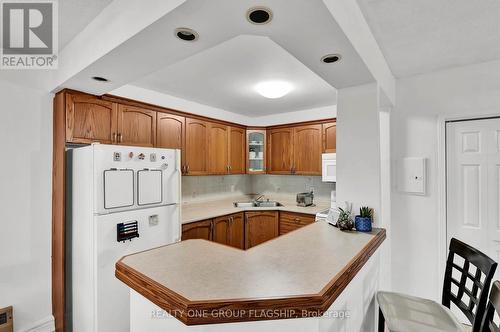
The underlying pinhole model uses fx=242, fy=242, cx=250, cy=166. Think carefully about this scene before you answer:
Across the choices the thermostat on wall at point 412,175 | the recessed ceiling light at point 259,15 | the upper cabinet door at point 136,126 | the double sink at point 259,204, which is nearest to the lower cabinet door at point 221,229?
the double sink at point 259,204

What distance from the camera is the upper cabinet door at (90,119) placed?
82.1 inches

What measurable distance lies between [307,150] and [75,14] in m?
3.03

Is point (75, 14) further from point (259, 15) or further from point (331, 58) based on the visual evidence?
point (331, 58)

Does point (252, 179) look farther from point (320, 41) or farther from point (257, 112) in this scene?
point (320, 41)

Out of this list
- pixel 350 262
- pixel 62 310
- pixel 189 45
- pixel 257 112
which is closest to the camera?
pixel 350 262

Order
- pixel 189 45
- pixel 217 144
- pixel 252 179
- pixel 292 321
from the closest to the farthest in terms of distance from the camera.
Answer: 1. pixel 292 321
2. pixel 189 45
3. pixel 217 144
4. pixel 252 179

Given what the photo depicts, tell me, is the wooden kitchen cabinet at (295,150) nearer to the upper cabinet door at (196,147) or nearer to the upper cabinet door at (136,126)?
the upper cabinet door at (196,147)

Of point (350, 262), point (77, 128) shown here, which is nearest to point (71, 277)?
point (77, 128)

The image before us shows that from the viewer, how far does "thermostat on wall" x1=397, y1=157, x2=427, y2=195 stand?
2.27 metres

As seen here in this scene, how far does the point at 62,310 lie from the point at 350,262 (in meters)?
2.41

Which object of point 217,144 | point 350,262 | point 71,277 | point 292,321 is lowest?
point 71,277

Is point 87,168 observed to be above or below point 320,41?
below

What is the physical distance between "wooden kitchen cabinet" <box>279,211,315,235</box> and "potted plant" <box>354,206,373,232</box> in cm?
153

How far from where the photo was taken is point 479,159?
209 centimetres
